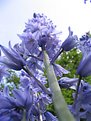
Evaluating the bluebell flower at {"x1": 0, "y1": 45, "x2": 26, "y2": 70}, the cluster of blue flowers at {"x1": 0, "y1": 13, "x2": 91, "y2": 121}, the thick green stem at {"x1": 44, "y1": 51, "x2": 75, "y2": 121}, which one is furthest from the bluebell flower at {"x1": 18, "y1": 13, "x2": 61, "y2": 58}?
the thick green stem at {"x1": 44, "y1": 51, "x2": 75, "y2": 121}

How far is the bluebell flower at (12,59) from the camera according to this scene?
2.37 meters

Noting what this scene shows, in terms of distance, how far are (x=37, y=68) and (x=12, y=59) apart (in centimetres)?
25

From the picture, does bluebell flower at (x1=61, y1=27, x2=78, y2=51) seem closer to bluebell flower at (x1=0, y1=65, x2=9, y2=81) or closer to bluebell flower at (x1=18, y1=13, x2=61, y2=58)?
bluebell flower at (x1=18, y1=13, x2=61, y2=58)

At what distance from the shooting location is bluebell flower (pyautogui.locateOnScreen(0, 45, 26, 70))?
237 cm

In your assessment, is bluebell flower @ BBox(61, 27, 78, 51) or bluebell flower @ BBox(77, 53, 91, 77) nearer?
bluebell flower @ BBox(77, 53, 91, 77)

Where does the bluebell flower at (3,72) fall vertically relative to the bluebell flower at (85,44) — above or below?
below

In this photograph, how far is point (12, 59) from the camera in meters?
2.39

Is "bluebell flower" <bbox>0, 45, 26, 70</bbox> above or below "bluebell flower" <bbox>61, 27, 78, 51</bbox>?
below

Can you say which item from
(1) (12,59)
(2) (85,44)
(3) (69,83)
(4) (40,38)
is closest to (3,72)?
(1) (12,59)

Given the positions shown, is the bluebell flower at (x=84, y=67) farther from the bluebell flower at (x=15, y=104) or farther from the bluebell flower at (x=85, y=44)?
the bluebell flower at (x=15, y=104)

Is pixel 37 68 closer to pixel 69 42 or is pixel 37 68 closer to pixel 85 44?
pixel 69 42

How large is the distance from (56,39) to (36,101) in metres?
0.44

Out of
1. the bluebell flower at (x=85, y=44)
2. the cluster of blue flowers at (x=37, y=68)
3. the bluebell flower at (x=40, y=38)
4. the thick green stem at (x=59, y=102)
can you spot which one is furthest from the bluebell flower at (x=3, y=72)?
the bluebell flower at (x=85, y=44)

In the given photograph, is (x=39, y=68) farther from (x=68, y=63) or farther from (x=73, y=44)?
(x=68, y=63)
